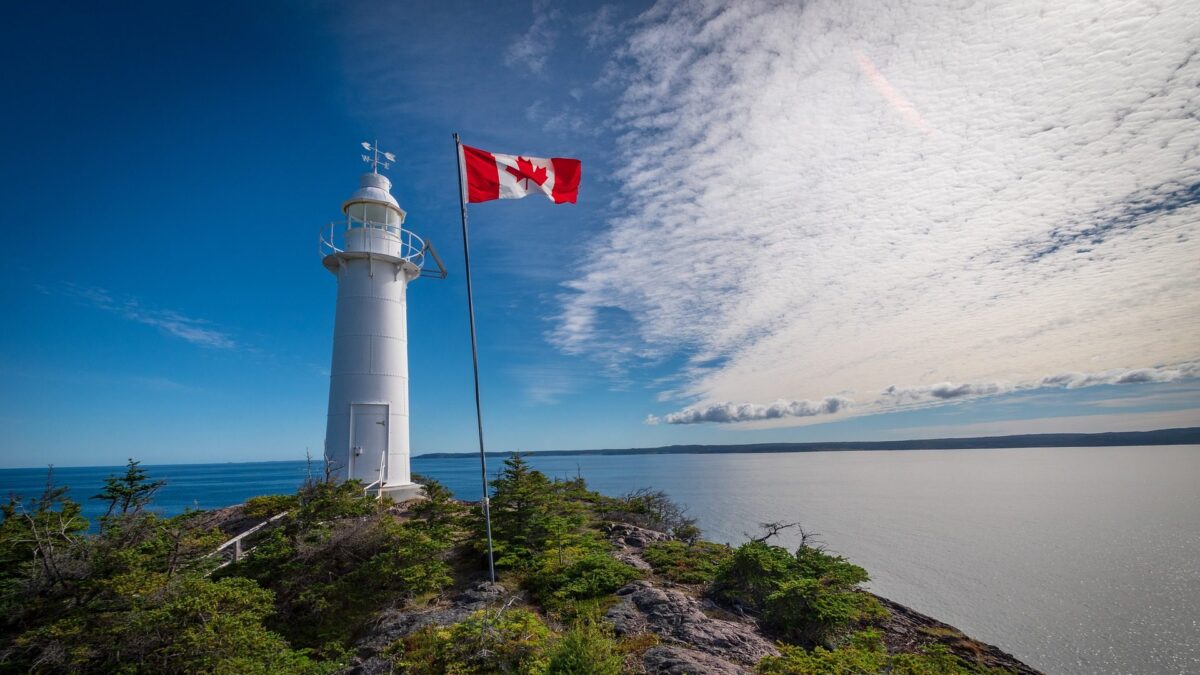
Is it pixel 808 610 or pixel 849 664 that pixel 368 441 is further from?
pixel 849 664

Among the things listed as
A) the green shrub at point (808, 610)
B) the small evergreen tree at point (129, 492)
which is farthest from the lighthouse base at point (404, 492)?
the green shrub at point (808, 610)

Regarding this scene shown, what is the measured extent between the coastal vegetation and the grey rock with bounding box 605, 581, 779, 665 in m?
0.06

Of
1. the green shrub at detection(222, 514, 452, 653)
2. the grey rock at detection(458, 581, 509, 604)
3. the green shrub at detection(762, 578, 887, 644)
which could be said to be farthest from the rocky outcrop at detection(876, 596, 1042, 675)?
the green shrub at detection(222, 514, 452, 653)

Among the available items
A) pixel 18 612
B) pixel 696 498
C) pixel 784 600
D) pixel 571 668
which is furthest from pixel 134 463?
pixel 696 498

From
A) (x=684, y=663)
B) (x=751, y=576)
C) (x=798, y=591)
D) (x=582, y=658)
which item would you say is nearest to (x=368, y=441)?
(x=751, y=576)

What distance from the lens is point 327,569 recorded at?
9.86 metres

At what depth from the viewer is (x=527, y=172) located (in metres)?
11.4

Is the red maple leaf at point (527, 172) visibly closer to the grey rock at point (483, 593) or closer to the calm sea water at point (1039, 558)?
the grey rock at point (483, 593)

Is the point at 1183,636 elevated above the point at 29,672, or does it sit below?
below

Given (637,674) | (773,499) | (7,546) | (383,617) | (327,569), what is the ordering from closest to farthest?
(637,674) < (7,546) < (383,617) < (327,569) < (773,499)

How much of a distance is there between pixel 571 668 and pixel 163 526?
7.31 m

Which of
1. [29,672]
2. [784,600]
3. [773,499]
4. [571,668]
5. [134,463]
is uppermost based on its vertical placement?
[134,463]

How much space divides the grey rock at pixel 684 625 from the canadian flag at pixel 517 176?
875 centimetres

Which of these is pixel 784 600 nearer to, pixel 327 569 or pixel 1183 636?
pixel 327 569
